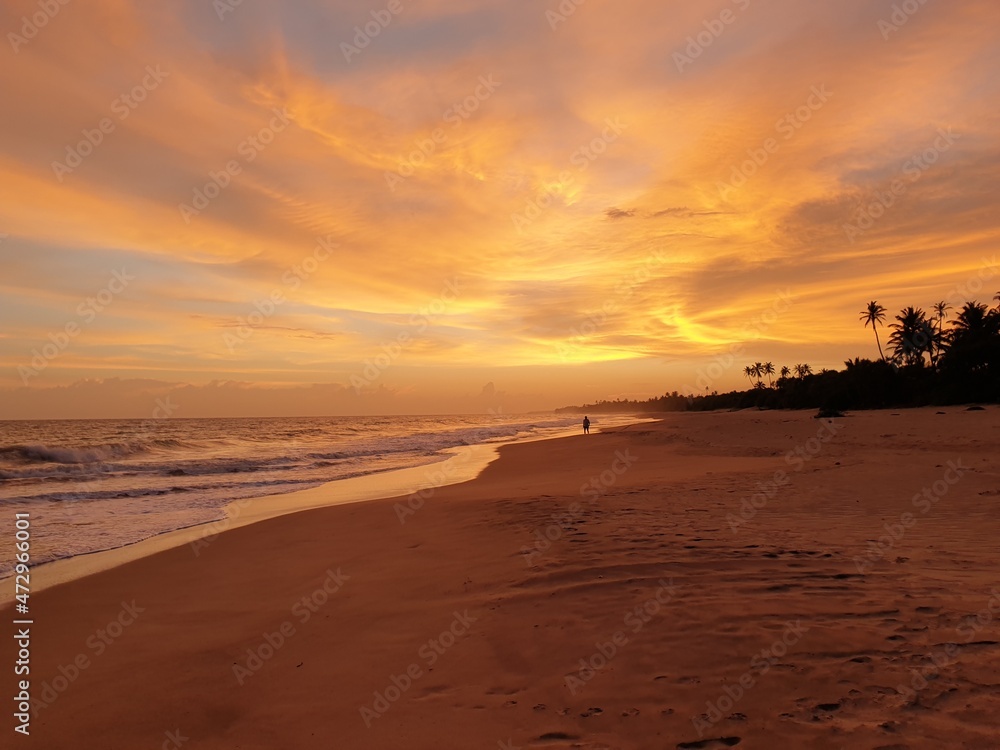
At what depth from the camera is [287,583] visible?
9.20 metres

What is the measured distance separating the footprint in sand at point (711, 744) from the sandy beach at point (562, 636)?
0.01 m

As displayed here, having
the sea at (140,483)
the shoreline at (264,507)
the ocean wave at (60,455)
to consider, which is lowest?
the shoreline at (264,507)

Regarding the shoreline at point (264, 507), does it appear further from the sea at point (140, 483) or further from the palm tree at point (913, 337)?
the palm tree at point (913, 337)

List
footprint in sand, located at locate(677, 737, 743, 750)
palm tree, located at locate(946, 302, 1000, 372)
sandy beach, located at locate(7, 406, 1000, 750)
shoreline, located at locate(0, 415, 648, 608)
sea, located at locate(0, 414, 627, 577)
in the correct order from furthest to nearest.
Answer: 1. palm tree, located at locate(946, 302, 1000, 372)
2. sea, located at locate(0, 414, 627, 577)
3. shoreline, located at locate(0, 415, 648, 608)
4. sandy beach, located at locate(7, 406, 1000, 750)
5. footprint in sand, located at locate(677, 737, 743, 750)

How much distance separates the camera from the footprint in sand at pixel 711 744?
382 cm

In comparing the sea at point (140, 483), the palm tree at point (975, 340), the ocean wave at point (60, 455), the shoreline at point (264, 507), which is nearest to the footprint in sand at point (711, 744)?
the shoreline at point (264, 507)

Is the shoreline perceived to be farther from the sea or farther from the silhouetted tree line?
the silhouetted tree line

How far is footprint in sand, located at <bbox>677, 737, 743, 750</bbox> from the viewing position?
151 inches

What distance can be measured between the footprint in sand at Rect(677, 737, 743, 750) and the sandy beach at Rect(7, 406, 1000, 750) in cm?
1

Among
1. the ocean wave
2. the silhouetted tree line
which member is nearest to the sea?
the ocean wave

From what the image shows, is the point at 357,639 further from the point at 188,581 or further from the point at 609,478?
the point at 609,478

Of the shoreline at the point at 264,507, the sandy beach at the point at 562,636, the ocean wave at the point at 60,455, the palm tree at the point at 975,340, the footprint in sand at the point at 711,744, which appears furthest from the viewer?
the palm tree at the point at 975,340

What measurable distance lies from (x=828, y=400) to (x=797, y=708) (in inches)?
2784

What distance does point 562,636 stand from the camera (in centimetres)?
583
